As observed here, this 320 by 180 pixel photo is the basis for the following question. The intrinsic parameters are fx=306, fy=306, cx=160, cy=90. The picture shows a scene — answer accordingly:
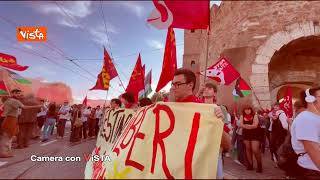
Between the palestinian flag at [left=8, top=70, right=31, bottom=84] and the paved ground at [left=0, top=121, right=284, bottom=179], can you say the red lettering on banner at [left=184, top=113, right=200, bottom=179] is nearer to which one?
the paved ground at [left=0, top=121, right=284, bottom=179]

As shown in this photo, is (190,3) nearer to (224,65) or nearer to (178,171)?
(178,171)

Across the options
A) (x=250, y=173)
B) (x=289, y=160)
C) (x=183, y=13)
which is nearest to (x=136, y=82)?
(x=250, y=173)

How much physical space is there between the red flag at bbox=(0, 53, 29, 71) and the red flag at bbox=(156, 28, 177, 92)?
637cm

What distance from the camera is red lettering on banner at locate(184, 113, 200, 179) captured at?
255cm

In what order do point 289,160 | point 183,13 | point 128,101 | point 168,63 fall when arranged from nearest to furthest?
point 289,160, point 183,13, point 168,63, point 128,101

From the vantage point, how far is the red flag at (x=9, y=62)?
32.7ft

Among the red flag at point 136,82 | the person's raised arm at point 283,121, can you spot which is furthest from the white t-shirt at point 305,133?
the red flag at point 136,82

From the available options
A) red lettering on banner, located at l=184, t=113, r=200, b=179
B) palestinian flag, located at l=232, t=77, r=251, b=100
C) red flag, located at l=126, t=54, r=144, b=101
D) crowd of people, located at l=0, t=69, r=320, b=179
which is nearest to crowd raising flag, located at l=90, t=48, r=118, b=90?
red flag, located at l=126, t=54, r=144, b=101

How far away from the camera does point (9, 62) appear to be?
33.2ft

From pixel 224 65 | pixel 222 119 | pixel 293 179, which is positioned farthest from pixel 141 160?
pixel 224 65

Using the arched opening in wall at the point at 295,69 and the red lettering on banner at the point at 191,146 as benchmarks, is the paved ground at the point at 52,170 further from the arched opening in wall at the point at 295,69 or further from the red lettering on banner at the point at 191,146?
the arched opening in wall at the point at 295,69

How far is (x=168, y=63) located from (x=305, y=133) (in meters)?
3.17

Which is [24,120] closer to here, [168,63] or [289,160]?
[168,63]

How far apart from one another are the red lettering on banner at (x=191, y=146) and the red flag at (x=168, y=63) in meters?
2.88
